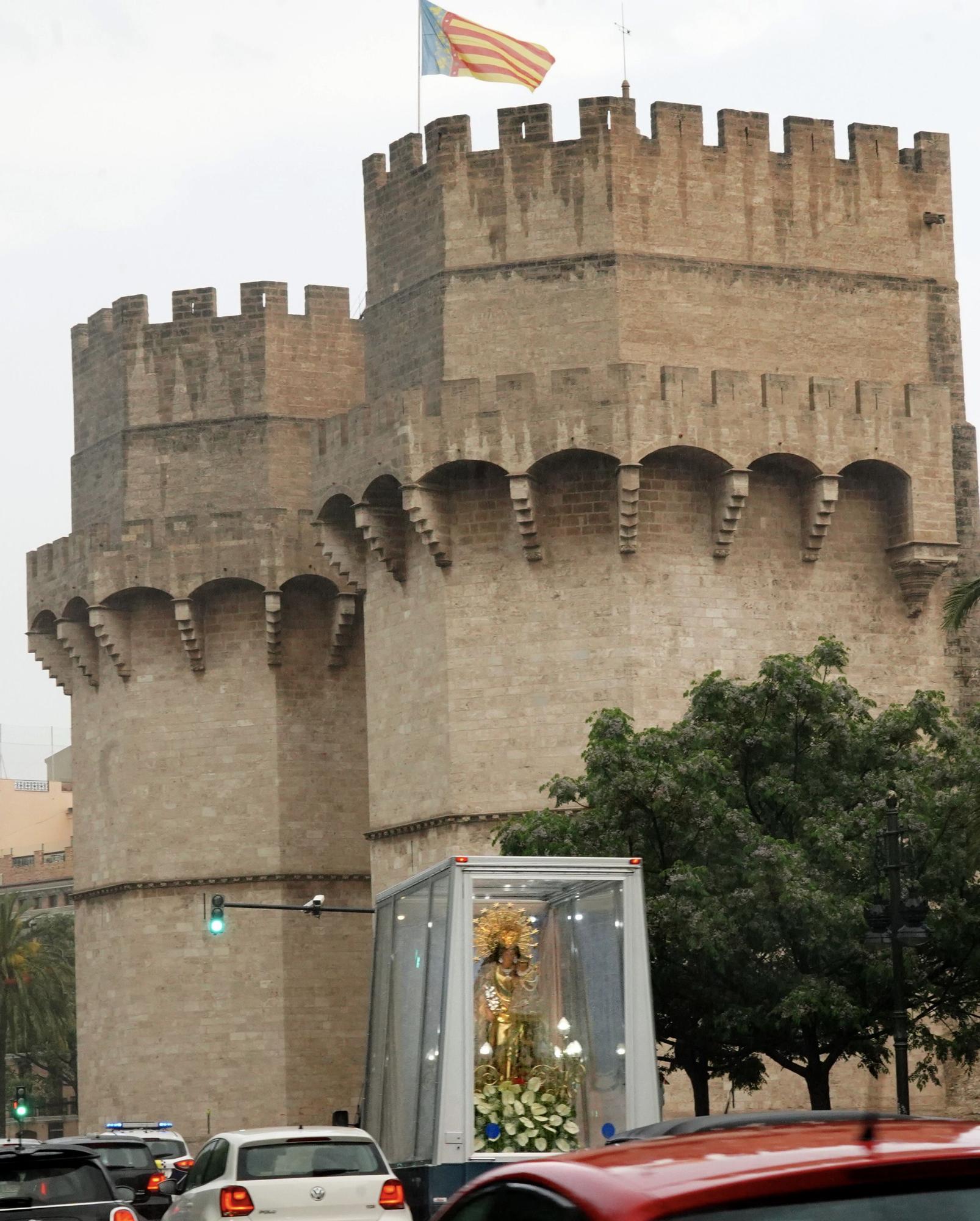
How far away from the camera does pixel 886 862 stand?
22094mm

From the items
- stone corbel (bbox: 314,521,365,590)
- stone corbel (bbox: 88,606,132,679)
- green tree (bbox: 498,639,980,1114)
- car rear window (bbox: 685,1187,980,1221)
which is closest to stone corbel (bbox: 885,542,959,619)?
green tree (bbox: 498,639,980,1114)

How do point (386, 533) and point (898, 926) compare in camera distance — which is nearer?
point (898, 926)

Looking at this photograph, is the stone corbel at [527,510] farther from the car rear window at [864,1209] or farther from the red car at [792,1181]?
the car rear window at [864,1209]

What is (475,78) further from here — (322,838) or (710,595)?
(322,838)

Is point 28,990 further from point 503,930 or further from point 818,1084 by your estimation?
point 503,930

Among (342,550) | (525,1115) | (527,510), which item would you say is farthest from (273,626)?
(525,1115)

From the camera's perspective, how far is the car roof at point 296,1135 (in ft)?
46.3

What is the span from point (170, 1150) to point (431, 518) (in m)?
10.0

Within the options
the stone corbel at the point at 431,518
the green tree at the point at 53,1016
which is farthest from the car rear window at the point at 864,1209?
the green tree at the point at 53,1016

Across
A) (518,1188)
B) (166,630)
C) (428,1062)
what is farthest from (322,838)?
(518,1188)

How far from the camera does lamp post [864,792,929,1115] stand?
20719 mm

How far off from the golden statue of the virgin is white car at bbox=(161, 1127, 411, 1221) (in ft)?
9.56

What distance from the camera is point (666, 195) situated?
30.7 m

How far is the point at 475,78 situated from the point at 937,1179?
29.6 m
